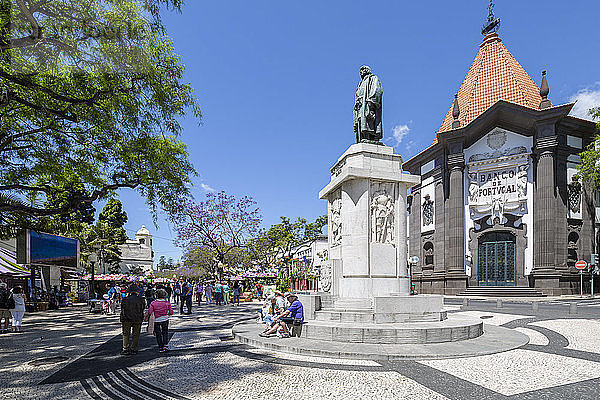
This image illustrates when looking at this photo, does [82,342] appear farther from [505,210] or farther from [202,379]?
[505,210]

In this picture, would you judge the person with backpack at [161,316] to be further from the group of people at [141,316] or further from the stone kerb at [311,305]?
the stone kerb at [311,305]

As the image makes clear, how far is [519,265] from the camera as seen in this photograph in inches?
1174

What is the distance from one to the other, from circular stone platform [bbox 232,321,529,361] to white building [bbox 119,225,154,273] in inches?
3597

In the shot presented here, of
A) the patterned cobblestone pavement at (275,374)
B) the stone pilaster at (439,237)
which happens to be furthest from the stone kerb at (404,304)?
the stone pilaster at (439,237)

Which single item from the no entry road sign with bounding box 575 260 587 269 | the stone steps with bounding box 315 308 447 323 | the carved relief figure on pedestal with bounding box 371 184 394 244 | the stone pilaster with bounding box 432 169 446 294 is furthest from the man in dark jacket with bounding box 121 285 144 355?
the no entry road sign with bounding box 575 260 587 269

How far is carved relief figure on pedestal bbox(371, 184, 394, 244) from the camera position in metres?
10.9

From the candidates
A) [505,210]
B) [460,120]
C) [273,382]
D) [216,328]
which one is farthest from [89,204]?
[460,120]

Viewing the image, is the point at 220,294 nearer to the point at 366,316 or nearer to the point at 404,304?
the point at 366,316

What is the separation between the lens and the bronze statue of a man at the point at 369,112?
38.7 ft

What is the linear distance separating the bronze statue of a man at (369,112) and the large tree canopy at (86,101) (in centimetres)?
585

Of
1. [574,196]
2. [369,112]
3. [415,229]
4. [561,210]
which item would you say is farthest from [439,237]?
[369,112]

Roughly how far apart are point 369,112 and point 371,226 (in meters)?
3.51

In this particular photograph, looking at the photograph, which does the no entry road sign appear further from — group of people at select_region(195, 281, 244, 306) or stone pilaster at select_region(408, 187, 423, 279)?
group of people at select_region(195, 281, 244, 306)

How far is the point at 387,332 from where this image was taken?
8.80 meters
